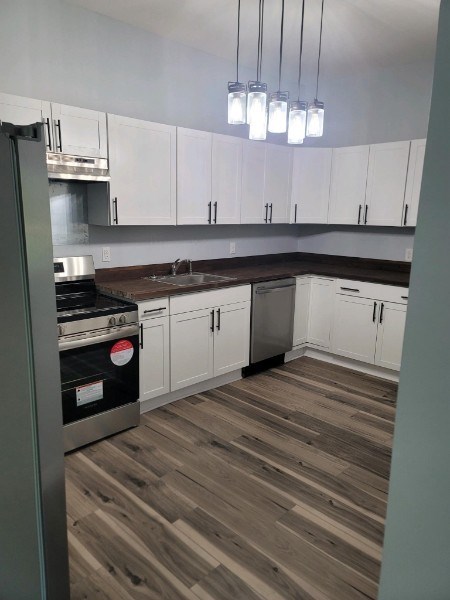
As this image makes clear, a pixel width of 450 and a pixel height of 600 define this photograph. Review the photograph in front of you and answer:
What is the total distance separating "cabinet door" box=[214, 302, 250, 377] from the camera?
144 inches

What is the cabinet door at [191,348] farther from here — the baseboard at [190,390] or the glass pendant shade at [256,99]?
the glass pendant shade at [256,99]

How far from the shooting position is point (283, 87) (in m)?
4.65

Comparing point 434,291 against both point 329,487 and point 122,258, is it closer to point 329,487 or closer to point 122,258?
point 329,487

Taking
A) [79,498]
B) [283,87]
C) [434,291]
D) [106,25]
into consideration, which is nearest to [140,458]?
[79,498]

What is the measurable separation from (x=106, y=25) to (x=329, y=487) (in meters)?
3.51

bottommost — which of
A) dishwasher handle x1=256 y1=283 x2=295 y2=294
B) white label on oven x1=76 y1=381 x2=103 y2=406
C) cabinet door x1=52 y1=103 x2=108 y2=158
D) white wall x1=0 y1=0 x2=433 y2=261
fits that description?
white label on oven x1=76 y1=381 x2=103 y2=406

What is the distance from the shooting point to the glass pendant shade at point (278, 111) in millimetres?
2537

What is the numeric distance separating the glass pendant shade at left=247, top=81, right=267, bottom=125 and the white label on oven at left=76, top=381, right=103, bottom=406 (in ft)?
6.17

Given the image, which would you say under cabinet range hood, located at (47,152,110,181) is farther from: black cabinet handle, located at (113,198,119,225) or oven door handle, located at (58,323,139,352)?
oven door handle, located at (58,323,139,352)

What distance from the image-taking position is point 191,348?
345 centimetres

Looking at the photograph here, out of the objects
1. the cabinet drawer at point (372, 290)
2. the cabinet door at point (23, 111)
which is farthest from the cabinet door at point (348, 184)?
the cabinet door at point (23, 111)

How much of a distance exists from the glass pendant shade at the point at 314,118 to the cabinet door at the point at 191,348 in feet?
5.08

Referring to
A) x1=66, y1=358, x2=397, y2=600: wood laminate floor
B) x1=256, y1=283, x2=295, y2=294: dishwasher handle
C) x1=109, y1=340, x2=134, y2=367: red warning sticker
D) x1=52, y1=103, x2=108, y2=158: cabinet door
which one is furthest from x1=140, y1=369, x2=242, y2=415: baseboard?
x1=52, y1=103, x2=108, y2=158: cabinet door

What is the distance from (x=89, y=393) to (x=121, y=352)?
12.8 inches
